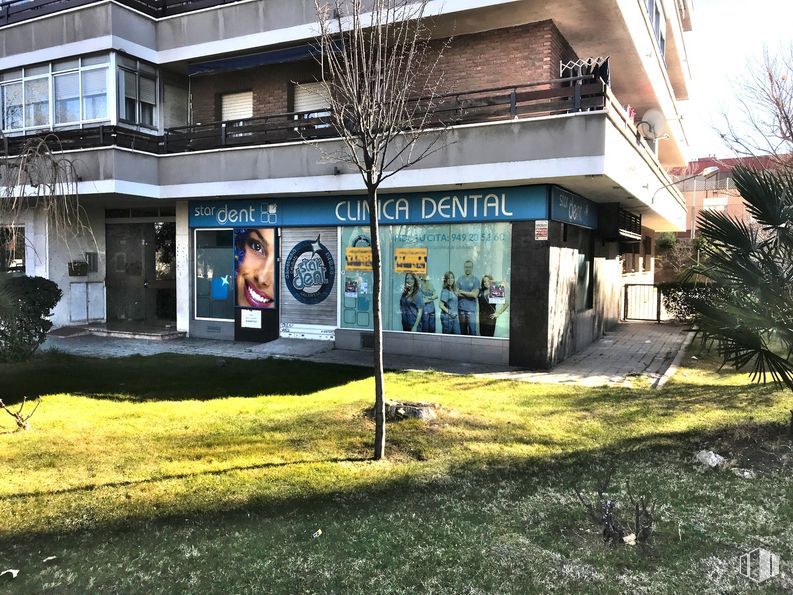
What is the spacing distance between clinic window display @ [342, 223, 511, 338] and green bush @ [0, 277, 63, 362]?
565cm

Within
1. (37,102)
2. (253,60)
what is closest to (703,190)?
(253,60)

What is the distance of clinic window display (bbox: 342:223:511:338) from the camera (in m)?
11.1

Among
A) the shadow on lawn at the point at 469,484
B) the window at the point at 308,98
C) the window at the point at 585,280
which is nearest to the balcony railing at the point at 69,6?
the window at the point at 308,98

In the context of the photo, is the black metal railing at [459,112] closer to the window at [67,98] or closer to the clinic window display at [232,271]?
the clinic window display at [232,271]

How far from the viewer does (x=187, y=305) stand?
48.0ft

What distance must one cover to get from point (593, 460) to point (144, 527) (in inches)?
156

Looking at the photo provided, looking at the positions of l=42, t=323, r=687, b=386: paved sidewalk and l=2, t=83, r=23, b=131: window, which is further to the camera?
l=2, t=83, r=23, b=131: window

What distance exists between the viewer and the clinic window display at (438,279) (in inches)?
438

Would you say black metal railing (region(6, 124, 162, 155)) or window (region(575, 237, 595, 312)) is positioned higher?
black metal railing (region(6, 124, 162, 155))

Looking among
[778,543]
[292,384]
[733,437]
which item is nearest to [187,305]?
[292,384]

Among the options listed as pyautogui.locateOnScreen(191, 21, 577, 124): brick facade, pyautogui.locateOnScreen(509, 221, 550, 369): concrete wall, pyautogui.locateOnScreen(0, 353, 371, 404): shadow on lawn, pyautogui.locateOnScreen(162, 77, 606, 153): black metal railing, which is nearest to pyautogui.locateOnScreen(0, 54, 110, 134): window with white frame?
pyautogui.locateOnScreen(162, 77, 606, 153): black metal railing

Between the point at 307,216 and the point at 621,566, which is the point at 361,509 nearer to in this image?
the point at 621,566

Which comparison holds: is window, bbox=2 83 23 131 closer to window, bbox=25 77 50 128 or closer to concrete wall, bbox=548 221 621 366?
window, bbox=25 77 50 128

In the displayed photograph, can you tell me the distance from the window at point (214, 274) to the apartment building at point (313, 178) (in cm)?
5
